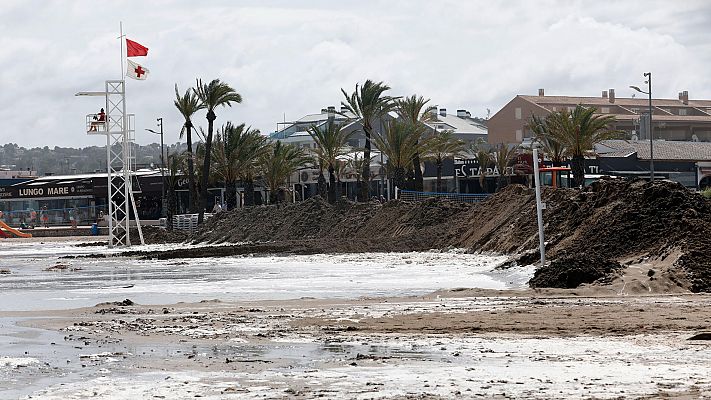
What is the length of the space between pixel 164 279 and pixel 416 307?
1331 cm

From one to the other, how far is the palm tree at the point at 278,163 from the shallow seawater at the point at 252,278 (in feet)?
117

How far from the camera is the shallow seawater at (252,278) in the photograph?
22.9 meters

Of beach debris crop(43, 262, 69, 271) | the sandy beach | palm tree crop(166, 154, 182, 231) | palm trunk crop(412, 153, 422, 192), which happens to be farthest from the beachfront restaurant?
the sandy beach

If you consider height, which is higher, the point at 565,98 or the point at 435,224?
the point at 565,98

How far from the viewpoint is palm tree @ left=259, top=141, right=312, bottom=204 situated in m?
77.1

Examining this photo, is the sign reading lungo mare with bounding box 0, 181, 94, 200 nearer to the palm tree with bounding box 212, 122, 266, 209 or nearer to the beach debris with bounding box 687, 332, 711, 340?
the palm tree with bounding box 212, 122, 266, 209

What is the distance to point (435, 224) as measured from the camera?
45.3 meters

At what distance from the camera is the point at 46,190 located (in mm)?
100875

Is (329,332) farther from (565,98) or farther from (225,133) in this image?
(565,98)

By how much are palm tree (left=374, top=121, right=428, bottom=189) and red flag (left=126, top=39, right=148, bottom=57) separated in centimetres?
1445

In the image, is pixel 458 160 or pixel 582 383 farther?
pixel 458 160

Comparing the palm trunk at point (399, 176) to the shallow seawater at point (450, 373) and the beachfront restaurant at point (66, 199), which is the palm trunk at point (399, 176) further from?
the shallow seawater at point (450, 373)

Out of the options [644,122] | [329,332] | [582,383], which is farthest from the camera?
[644,122]

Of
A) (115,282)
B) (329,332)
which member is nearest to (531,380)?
(329,332)
